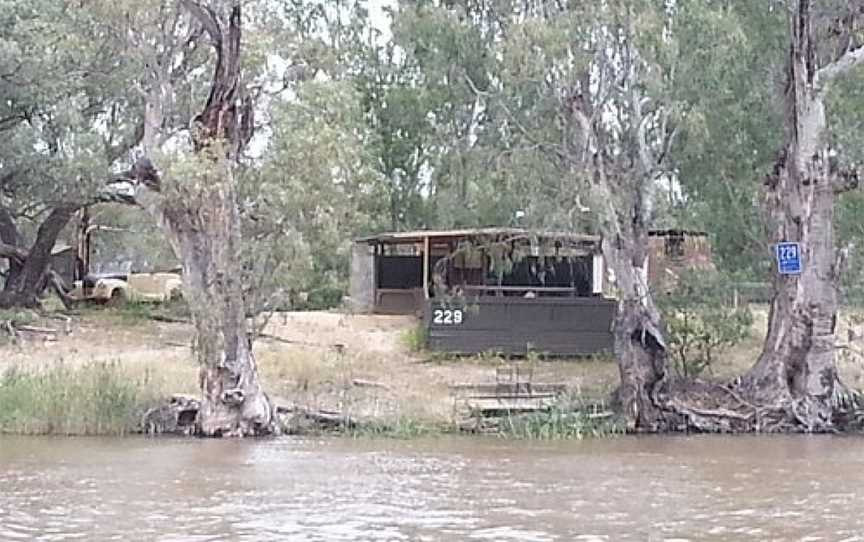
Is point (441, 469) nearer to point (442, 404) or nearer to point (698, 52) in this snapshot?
point (442, 404)

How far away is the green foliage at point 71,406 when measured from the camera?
21.2 metres

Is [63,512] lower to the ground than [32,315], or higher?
lower

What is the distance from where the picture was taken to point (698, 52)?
2236cm

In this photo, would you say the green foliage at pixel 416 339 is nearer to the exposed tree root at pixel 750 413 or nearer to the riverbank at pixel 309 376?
the riverbank at pixel 309 376

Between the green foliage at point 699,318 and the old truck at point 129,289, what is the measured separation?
11.7m

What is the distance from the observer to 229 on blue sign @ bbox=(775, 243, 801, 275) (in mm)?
23312

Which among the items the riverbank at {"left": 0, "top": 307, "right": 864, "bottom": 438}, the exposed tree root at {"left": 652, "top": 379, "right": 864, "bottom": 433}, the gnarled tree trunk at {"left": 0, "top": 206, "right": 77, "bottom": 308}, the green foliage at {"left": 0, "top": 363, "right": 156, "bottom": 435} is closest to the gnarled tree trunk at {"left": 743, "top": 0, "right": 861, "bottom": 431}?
the exposed tree root at {"left": 652, "top": 379, "right": 864, "bottom": 433}

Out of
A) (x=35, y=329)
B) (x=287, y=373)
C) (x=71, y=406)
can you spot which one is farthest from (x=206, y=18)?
(x=35, y=329)

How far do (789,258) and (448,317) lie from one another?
7079 millimetres

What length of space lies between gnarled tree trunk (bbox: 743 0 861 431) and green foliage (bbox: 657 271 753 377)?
972mm

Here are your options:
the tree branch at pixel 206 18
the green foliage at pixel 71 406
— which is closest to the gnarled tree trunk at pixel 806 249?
the tree branch at pixel 206 18

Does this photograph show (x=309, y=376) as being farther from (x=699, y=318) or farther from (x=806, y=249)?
(x=806, y=249)

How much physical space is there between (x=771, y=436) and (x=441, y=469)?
7.19 metres

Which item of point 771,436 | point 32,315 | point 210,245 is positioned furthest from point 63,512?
point 32,315
